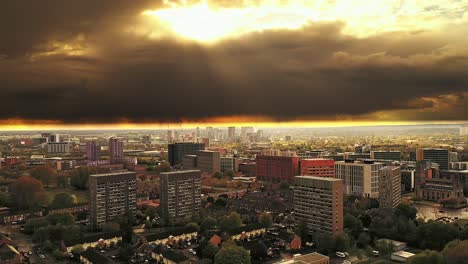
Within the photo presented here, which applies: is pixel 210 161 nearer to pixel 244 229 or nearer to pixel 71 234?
pixel 244 229

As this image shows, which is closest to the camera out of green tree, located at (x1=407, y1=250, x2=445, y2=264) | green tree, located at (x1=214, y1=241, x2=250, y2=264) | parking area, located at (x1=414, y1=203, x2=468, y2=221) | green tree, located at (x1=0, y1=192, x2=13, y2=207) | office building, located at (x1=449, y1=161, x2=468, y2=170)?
green tree, located at (x1=407, y1=250, x2=445, y2=264)

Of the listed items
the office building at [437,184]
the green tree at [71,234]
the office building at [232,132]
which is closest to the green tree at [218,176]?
the office building at [437,184]

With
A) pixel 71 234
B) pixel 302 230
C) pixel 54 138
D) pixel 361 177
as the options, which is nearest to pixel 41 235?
pixel 71 234

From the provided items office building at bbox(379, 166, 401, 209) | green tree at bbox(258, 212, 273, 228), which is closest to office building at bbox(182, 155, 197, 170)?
office building at bbox(379, 166, 401, 209)

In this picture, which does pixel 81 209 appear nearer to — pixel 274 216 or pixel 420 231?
pixel 274 216

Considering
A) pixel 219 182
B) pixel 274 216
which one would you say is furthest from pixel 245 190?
pixel 274 216

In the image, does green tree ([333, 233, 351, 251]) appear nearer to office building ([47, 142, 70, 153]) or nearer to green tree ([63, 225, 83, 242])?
green tree ([63, 225, 83, 242])
